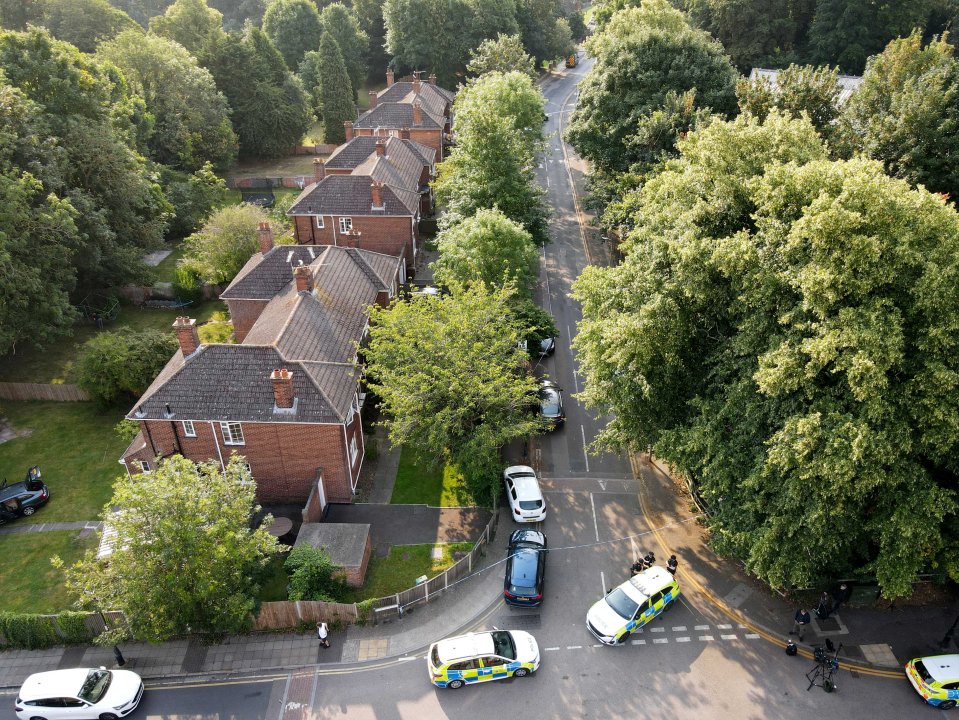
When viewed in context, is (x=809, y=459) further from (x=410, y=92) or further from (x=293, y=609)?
(x=410, y=92)

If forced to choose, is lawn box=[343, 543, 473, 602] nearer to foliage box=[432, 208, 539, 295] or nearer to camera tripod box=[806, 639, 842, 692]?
camera tripod box=[806, 639, 842, 692]

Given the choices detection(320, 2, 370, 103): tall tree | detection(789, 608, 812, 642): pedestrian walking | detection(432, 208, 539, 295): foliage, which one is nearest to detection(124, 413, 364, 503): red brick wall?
detection(432, 208, 539, 295): foliage

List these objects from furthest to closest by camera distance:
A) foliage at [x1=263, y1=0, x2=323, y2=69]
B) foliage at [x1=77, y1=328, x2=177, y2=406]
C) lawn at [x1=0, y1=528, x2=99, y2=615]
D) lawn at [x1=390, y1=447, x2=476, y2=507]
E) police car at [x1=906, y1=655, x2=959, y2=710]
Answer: foliage at [x1=263, y1=0, x2=323, y2=69]
foliage at [x1=77, y1=328, x2=177, y2=406]
lawn at [x1=390, y1=447, x2=476, y2=507]
lawn at [x1=0, y1=528, x2=99, y2=615]
police car at [x1=906, y1=655, x2=959, y2=710]

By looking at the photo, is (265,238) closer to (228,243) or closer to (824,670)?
(228,243)

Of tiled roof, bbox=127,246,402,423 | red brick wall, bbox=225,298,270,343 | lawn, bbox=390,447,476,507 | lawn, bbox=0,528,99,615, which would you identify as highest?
tiled roof, bbox=127,246,402,423

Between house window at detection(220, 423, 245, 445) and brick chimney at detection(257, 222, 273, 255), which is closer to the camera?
house window at detection(220, 423, 245, 445)

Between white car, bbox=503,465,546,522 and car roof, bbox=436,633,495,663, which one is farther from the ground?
car roof, bbox=436,633,495,663

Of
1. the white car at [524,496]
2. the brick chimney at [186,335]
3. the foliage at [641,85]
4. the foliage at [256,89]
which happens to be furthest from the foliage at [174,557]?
the foliage at [256,89]
